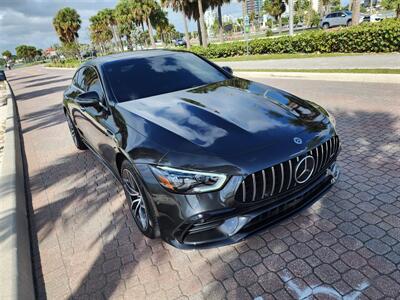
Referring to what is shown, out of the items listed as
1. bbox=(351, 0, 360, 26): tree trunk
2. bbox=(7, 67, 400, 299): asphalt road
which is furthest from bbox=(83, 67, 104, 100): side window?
bbox=(351, 0, 360, 26): tree trunk

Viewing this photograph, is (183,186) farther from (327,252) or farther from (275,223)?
(327,252)

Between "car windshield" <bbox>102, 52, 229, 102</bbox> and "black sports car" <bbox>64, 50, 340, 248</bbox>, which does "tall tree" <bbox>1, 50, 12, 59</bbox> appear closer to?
"car windshield" <bbox>102, 52, 229, 102</bbox>

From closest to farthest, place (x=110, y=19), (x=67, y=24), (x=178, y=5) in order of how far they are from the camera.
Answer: (x=178, y=5)
(x=67, y=24)
(x=110, y=19)

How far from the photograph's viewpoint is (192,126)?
8.65 feet

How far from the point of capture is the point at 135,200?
3.05m

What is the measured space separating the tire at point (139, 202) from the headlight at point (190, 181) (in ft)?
1.22

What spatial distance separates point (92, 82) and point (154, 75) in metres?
0.93

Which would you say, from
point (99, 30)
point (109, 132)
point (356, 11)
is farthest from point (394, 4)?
point (99, 30)

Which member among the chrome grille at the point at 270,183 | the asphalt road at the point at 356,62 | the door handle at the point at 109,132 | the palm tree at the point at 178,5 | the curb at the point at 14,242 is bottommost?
the asphalt road at the point at 356,62

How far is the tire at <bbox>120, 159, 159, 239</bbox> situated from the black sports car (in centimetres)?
1

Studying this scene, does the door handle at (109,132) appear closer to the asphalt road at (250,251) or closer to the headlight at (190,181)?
the asphalt road at (250,251)

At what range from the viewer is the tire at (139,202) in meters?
2.64

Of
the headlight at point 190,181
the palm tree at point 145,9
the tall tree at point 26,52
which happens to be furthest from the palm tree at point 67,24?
the tall tree at point 26,52

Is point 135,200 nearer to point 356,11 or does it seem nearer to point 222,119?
point 222,119
